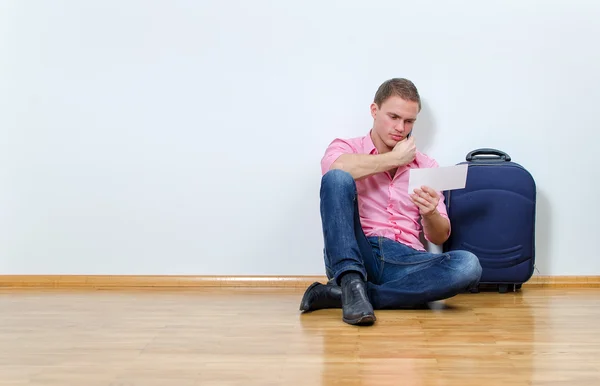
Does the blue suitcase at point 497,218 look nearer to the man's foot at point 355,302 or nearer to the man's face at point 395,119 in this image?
the man's face at point 395,119

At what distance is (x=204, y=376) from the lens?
1.67 metres

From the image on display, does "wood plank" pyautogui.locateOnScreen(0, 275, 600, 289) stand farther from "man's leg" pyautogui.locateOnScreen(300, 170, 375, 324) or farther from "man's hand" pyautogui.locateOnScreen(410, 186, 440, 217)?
"man's hand" pyautogui.locateOnScreen(410, 186, 440, 217)

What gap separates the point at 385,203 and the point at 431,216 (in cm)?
19

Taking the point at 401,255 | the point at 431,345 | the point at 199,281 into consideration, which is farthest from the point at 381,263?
the point at 199,281

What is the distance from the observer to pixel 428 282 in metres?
2.42

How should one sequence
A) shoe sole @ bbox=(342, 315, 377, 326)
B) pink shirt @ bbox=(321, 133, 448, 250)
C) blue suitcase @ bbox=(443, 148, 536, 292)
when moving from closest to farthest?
shoe sole @ bbox=(342, 315, 377, 326), pink shirt @ bbox=(321, 133, 448, 250), blue suitcase @ bbox=(443, 148, 536, 292)

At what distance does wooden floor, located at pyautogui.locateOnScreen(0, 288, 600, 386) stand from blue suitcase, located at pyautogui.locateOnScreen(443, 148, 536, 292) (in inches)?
5.2

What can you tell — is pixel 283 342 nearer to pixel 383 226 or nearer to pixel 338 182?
pixel 338 182

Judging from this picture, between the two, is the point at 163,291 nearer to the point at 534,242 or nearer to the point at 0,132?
the point at 0,132

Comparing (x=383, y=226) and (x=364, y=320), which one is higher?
(x=383, y=226)

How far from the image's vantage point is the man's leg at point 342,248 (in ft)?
7.50

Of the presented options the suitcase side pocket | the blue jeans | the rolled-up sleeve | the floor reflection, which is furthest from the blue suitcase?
the rolled-up sleeve

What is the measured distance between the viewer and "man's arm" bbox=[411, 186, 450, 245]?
247 centimetres

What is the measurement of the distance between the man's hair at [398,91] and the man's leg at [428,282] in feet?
1.76
